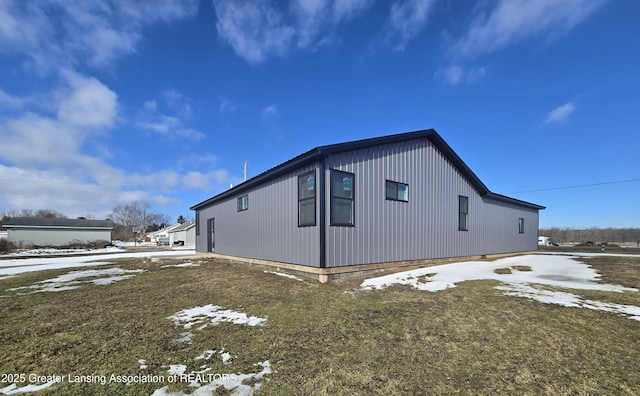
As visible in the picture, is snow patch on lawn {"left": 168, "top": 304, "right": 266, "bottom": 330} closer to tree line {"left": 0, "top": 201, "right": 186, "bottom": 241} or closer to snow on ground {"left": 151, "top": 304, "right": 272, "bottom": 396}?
snow on ground {"left": 151, "top": 304, "right": 272, "bottom": 396}

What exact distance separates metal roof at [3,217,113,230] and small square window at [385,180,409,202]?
152 ft

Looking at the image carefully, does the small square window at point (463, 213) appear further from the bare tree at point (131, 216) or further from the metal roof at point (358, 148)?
the bare tree at point (131, 216)

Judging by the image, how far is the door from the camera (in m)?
18.1

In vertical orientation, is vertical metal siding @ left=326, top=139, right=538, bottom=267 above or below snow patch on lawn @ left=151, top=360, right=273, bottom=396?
above

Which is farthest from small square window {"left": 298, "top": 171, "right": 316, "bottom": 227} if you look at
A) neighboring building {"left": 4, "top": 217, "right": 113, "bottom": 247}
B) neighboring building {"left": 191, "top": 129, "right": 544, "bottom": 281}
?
neighboring building {"left": 4, "top": 217, "right": 113, "bottom": 247}

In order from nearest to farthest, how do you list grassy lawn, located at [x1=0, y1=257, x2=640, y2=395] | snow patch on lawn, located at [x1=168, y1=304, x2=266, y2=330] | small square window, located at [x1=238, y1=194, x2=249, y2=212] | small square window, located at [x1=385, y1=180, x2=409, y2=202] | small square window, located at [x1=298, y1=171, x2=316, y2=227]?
grassy lawn, located at [x1=0, y1=257, x2=640, y2=395], snow patch on lawn, located at [x1=168, y1=304, x2=266, y2=330], small square window, located at [x1=298, y1=171, x2=316, y2=227], small square window, located at [x1=385, y1=180, x2=409, y2=202], small square window, located at [x1=238, y1=194, x2=249, y2=212]

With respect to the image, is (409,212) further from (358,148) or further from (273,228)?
(273,228)

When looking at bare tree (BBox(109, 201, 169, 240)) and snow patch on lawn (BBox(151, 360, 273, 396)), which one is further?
bare tree (BBox(109, 201, 169, 240))

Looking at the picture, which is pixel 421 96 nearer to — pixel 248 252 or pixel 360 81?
pixel 360 81

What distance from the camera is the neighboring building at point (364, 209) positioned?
8438 millimetres

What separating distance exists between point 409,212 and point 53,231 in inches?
1842

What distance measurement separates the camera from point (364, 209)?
360 inches

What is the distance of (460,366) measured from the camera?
3158 mm

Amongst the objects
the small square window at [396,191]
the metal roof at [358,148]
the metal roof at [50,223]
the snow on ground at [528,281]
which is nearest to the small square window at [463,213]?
the metal roof at [358,148]
